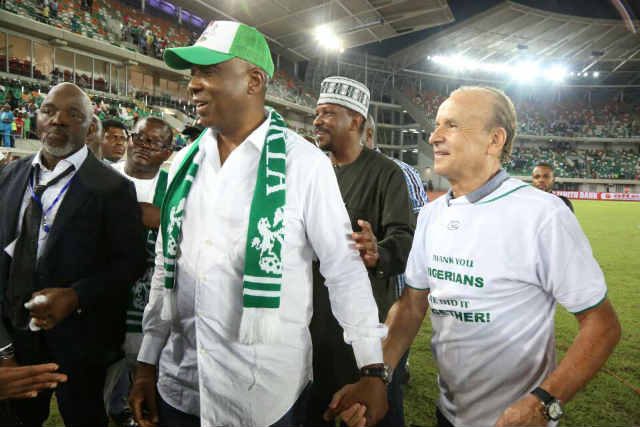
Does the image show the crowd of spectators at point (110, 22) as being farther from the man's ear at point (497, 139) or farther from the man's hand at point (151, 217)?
the man's ear at point (497, 139)

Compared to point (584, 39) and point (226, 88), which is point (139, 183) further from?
point (584, 39)

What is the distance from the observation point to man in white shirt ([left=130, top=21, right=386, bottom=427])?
1.55 metres

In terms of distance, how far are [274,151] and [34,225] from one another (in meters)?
1.50

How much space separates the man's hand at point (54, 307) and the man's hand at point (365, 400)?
142cm

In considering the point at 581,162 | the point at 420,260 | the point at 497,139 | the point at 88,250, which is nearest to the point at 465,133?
the point at 497,139

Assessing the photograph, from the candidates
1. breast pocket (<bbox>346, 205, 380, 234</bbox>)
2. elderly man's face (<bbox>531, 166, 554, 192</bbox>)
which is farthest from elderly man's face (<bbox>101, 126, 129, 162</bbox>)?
elderly man's face (<bbox>531, 166, 554, 192</bbox>)

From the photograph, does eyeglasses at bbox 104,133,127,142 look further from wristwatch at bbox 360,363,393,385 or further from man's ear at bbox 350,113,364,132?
wristwatch at bbox 360,363,393,385

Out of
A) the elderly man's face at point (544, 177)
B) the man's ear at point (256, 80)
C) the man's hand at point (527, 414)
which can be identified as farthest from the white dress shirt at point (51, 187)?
the elderly man's face at point (544, 177)

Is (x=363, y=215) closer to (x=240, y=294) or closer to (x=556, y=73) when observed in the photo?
(x=240, y=294)

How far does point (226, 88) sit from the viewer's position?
1656 millimetres

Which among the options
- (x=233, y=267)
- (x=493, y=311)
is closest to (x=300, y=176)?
(x=233, y=267)

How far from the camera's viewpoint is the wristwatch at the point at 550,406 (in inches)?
55.9

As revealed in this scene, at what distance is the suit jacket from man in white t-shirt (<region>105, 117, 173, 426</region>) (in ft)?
0.51

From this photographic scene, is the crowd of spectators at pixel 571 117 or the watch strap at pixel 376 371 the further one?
the crowd of spectators at pixel 571 117
